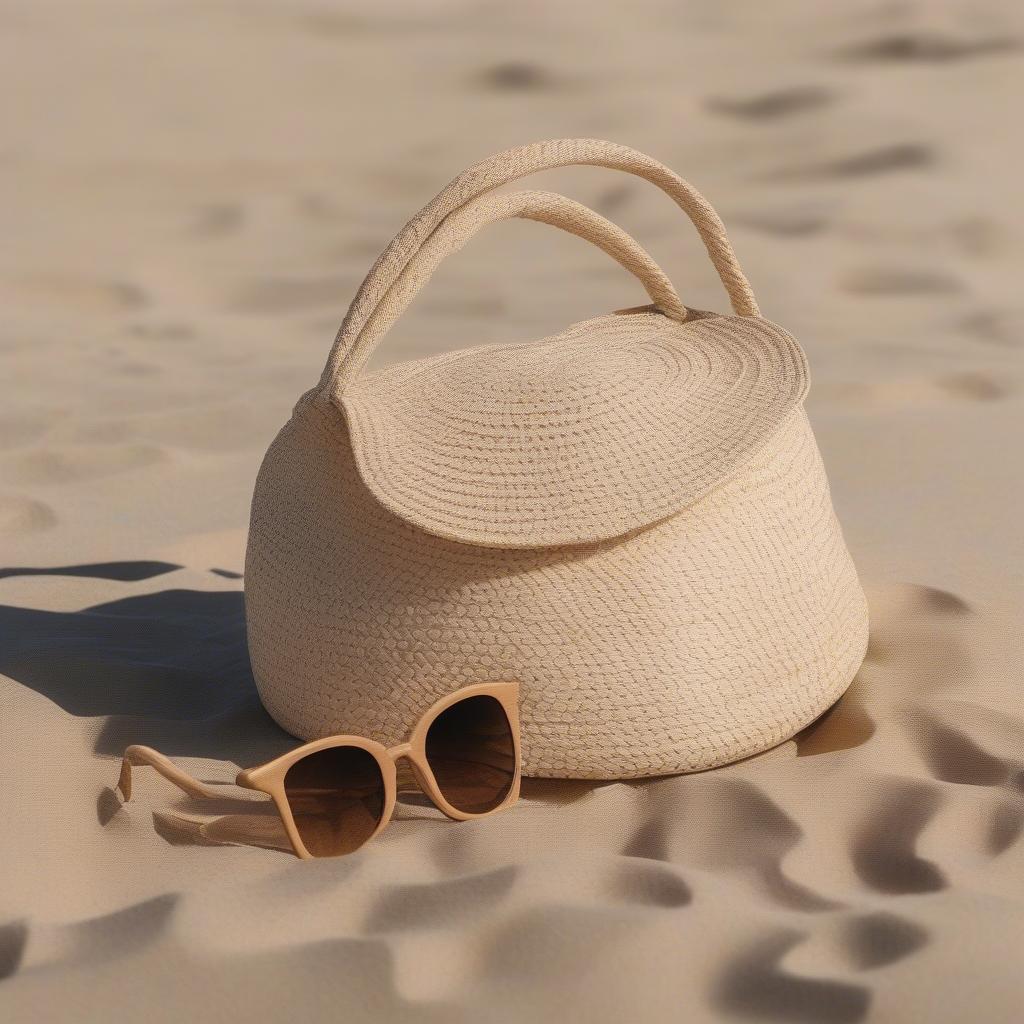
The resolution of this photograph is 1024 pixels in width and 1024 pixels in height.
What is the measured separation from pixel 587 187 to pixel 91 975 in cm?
570

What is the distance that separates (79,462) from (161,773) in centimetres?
210

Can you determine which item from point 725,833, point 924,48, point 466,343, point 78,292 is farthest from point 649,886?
point 924,48

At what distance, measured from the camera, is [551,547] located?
183cm

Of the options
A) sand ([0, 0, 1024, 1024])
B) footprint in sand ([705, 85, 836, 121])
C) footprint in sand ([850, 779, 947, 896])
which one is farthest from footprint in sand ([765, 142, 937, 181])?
footprint in sand ([850, 779, 947, 896])

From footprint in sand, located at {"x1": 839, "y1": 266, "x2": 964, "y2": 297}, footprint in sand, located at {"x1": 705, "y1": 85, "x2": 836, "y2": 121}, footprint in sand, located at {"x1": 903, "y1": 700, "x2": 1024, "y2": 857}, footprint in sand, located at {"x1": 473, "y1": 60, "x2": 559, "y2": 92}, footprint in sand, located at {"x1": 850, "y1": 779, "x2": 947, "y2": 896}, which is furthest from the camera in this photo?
footprint in sand, located at {"x1": 473, "y1": 60, "x2": 559, "y2": 92}

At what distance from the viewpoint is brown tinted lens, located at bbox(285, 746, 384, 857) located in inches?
71.5

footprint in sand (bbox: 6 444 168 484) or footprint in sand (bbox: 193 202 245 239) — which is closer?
footprint in sand (bbox: 6 444 168 484)

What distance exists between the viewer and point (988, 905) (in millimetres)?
1564

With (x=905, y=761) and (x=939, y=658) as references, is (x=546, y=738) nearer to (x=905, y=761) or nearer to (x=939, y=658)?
(x=905, y=761)

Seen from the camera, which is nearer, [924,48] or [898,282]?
[898,282]

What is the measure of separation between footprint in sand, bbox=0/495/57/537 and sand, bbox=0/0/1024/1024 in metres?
0.02

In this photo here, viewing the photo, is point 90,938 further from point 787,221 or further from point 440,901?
point 787,221

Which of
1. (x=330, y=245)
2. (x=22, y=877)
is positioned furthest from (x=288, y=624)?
(x=330, y=245)

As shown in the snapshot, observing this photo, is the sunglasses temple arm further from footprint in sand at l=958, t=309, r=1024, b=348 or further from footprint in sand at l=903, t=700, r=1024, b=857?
footprint in sand at l=958, t=309, r=1024, b=348
